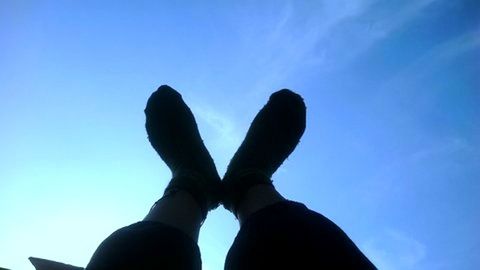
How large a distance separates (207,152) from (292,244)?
1114mm

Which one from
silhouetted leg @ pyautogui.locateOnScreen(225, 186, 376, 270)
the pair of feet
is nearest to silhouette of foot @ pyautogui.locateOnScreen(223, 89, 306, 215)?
the pair of feet

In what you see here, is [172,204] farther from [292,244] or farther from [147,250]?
[292,244]

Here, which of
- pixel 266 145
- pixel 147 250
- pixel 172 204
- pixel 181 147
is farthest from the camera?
pixel 266 145

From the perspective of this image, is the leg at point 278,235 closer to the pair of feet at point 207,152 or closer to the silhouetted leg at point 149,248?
the pair of feet at point 207,152

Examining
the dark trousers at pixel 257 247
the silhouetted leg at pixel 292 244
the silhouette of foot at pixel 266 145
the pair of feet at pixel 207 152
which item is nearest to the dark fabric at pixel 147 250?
the dark trousers at pixel 257 247

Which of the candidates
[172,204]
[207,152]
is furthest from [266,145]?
[172,204]

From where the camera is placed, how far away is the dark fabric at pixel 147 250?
32.6 inches

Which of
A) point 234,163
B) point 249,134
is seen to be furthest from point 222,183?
point 249,134

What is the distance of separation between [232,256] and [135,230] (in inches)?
9.9

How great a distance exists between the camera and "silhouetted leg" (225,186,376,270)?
2.77 feet

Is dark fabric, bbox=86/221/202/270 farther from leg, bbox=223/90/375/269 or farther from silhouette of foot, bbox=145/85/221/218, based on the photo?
silhouette of foot, bbox=145/85/221/218

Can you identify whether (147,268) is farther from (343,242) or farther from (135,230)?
(343,242)

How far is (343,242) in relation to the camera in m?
0.93

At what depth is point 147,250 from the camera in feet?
2.82
